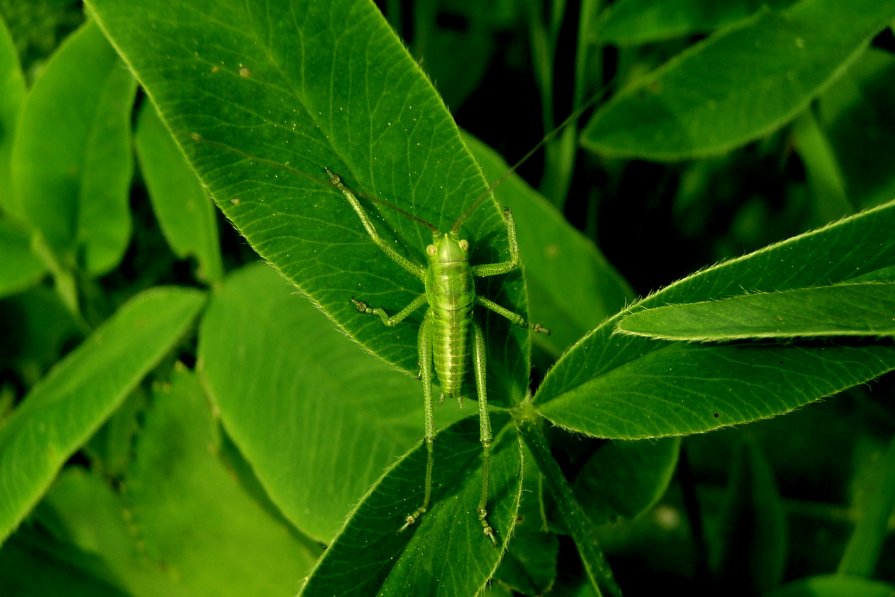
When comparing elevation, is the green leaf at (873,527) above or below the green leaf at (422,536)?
below

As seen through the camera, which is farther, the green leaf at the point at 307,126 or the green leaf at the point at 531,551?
the green leaf at the point at 531,551

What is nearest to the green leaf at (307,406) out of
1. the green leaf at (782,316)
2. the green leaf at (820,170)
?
the green leaf at (782,316)

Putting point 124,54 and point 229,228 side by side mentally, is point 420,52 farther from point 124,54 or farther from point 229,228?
point 124,54

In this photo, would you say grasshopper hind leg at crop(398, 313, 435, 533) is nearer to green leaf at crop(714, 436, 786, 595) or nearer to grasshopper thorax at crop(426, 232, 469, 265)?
grasshopper thorax at crop(426, 232, 469, 265)

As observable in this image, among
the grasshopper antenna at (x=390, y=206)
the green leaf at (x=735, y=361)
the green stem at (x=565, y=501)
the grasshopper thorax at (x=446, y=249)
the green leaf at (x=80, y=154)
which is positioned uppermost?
the green leaf at (x=80, y=154)

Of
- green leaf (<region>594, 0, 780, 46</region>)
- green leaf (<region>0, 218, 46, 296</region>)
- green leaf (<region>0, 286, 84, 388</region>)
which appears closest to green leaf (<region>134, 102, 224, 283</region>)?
green leaf (<region>0, 218, 46, 296</region>)

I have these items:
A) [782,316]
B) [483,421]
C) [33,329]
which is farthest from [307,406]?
[33,329]

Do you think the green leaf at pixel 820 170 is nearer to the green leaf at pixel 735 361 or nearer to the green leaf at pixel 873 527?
the green leaf at pixel 873 527
